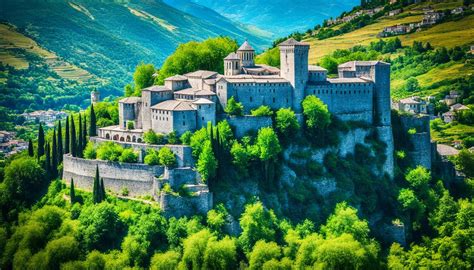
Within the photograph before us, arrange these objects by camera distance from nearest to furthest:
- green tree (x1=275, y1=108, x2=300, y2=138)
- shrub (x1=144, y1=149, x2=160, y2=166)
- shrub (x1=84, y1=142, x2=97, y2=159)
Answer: shrub (x1=144, y1=149, x2=160, y2=166) → shrub (x1=84, y1=142, x2=97, y2=159) → green tree (x1=275, y1=108, x2=300, y2=138)

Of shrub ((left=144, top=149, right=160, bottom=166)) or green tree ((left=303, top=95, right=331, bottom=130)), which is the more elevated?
green tree ((left=303, top=95, right=331, bottom=130))

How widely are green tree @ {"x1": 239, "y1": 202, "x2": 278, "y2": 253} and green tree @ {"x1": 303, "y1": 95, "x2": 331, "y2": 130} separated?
603 inches

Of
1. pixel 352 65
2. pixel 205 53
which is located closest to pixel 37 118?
pixel 205 53

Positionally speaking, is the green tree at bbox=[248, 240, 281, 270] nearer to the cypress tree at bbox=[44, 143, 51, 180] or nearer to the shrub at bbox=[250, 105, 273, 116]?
the shrub at bbox=[250, 105, 273, 116]

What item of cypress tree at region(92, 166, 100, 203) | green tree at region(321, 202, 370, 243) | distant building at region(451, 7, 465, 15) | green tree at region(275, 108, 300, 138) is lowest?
green tree at region(321, 202, 370, 243)

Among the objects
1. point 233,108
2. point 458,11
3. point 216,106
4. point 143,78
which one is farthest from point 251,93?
point 458,11

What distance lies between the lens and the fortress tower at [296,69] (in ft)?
288

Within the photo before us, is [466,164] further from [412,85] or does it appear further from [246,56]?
[412,85]

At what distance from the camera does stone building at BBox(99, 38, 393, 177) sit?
265ft

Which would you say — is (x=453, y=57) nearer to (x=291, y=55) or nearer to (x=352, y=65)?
(x=352, y=65)

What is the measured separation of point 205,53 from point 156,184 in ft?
92.7

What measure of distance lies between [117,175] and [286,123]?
20.7 meters

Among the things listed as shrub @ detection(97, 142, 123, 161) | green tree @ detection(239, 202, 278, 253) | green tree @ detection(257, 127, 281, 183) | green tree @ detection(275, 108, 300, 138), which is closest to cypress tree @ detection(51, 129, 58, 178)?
shrub @ detection(97, 142, 123, 161)

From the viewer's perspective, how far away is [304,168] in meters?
84.1
